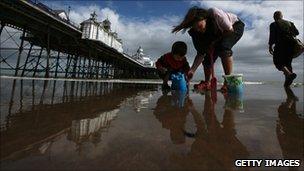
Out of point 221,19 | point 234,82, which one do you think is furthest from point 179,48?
point 234,82

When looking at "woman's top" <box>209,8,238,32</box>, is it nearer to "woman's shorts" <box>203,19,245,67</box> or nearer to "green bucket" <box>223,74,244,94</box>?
"woman's shorts" <box>203,19,245,67</box>

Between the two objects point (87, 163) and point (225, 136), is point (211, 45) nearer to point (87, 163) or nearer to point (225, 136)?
point (225, 136)

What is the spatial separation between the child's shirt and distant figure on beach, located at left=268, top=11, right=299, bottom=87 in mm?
2784

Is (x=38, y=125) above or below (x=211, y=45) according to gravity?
below

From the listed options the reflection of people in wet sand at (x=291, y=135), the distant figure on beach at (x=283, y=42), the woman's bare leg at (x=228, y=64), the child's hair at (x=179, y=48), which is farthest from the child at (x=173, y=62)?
→ the reflection of people in wet sand at (x=291, y=135)

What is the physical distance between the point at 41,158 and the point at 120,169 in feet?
1.19

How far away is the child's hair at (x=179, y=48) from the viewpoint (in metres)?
5.77

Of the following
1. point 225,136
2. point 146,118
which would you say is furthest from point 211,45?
point 225,136

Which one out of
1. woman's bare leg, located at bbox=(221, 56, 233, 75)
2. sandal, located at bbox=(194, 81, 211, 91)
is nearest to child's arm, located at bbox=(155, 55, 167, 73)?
sandal, located at bbox=(194, 81, 211, 91)

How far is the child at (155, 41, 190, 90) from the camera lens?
5.84 meters

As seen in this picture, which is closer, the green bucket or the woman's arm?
the green bucket

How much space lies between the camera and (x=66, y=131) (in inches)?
76.5

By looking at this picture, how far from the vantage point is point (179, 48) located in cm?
579

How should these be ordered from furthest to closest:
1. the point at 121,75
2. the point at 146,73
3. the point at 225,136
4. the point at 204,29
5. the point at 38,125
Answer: the point at 146,73 → the point at 121,75 → the point at 204,29 → the point at 38,125 → the point at 225,136
